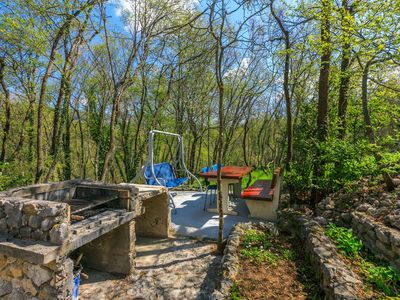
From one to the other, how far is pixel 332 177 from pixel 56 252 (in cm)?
363

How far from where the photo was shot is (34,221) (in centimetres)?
172

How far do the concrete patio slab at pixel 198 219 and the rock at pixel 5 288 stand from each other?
6.80 ft

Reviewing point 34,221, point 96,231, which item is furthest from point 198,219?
point 34,221

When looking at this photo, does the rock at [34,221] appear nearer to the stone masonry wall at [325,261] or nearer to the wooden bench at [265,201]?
the stone masonry wall at [325,261]

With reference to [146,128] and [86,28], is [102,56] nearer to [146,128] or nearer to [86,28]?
[86,28]

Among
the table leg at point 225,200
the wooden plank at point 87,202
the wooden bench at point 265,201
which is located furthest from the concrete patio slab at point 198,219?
the wooden plank at point 87,202

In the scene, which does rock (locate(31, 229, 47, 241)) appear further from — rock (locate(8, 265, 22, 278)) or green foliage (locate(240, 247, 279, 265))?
green foliage (locate(240, 247, 279, 265))

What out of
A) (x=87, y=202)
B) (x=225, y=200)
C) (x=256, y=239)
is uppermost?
(x=87, y=202)

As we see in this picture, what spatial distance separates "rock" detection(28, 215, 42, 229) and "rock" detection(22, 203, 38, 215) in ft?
0.12

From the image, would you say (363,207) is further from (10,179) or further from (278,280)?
(10,179)

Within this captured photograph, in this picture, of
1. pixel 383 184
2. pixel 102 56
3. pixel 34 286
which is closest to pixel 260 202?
pixel 383 184

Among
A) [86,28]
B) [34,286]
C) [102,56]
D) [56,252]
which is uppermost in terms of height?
[102,56]

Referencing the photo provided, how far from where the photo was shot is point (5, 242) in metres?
1.69

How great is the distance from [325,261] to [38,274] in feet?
7.59
